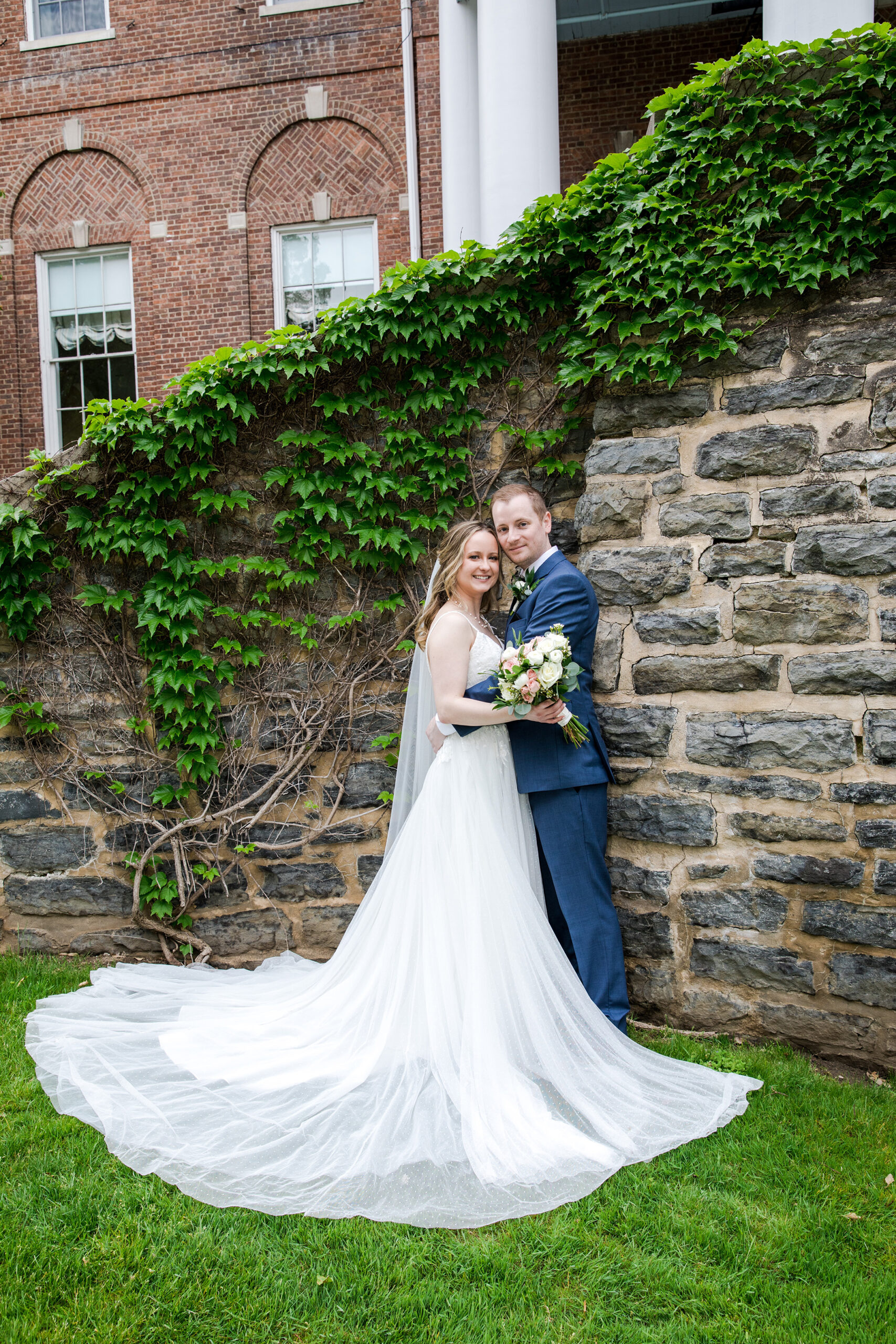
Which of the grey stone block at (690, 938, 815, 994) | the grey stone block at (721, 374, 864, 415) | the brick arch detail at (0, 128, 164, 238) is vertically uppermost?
the brick arch detail at (0, 128, 164, 238)

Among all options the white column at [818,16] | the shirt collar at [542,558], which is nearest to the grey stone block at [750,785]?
the shirt collar at [542,558]

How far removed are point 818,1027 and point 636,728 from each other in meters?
1.39

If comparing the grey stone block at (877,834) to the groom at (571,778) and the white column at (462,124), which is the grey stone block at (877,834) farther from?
the white column at (462,124)

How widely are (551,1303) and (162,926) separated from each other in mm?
2967

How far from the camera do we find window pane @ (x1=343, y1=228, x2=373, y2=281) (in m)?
10.3

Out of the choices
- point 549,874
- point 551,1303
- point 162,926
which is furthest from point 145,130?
point 551,1303

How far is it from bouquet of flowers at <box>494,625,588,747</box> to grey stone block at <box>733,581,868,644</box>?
34.1 inches

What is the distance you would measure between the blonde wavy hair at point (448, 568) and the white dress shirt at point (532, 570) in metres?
0.18

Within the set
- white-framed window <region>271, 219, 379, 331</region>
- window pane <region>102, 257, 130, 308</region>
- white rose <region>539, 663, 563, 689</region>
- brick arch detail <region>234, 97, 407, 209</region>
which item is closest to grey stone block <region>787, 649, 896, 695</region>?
white rose <region>539, 663, 563, 689</region>

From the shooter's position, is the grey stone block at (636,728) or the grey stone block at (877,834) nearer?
the grey stone block at (877,834)

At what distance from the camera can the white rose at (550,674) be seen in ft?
9.87

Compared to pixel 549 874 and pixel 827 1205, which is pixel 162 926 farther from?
pixel 827 1205

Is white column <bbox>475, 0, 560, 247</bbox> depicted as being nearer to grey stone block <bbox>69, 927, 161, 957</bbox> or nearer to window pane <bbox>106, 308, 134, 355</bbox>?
grey stone block <bbox>69, 927, 161, 957</bbox>

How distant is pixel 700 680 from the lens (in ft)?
11.8
